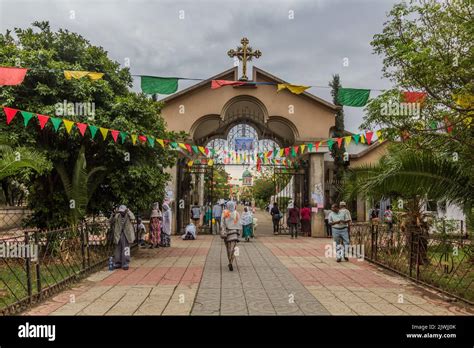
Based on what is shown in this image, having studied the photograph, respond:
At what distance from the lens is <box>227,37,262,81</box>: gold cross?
2194 cm

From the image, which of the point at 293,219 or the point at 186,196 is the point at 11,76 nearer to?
the point at 186,196

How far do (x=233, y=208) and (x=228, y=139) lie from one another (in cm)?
1252

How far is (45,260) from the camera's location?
9547 millimetres

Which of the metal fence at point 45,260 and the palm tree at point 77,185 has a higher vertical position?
the palm tree at point 77,185

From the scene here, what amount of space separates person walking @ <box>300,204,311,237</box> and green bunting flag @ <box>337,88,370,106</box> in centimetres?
731

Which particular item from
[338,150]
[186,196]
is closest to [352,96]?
[186,196]

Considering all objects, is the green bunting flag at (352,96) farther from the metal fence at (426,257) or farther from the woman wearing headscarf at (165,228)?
the woman wearing headscarf at (165,228)

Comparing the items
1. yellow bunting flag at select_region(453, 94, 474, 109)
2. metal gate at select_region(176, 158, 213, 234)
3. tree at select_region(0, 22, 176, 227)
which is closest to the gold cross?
metal gate at select_region(176, 158, 213, 234)

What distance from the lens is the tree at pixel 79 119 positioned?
1199cm


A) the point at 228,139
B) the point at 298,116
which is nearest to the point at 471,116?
the point at 298,116

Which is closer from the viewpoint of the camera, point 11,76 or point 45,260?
point 45,260

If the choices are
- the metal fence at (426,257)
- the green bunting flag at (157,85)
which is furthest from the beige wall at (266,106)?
the metal fence at (426,257)

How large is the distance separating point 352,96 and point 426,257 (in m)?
7.71

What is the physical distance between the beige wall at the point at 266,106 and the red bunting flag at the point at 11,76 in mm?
11756
